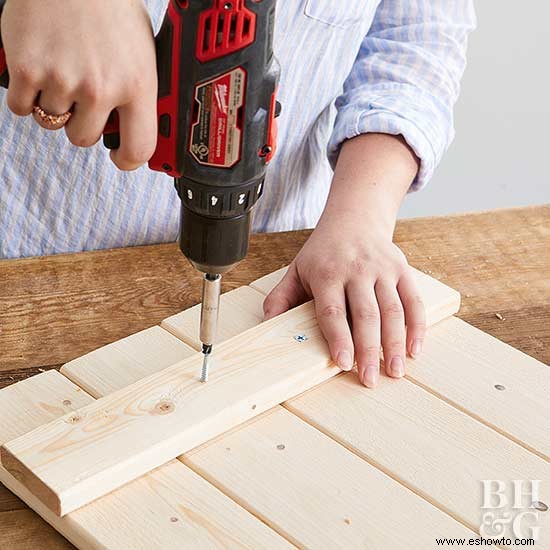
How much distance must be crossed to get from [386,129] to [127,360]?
545 millimetres

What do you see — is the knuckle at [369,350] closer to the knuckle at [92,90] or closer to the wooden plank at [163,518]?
the wooden plank at [163,518]

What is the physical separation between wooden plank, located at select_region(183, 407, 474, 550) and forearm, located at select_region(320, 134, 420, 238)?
1.26 ft

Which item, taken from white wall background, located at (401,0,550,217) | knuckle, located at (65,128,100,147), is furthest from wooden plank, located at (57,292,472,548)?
white wall background, located at (401,0,550,217)

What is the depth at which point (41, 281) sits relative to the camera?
1277 mm

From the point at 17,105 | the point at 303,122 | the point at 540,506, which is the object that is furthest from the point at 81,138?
the point at 303,122

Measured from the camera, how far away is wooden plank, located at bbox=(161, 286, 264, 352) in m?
1.20

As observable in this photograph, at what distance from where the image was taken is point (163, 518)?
2.98ft

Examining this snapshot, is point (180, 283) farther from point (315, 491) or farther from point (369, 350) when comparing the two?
point (315, 491)

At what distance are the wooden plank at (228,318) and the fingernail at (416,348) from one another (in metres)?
0.20

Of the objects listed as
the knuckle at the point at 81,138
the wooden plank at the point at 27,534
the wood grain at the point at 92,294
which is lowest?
the wooden plank at the point at 27,534

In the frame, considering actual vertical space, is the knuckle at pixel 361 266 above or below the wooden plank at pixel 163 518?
above

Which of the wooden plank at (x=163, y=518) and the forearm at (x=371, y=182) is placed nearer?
the wooden plank at (x=163, y=518)

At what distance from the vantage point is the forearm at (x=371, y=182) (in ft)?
4.38

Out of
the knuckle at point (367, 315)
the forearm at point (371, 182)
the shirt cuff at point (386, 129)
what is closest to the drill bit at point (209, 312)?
the knuckle at point (367, 315)
